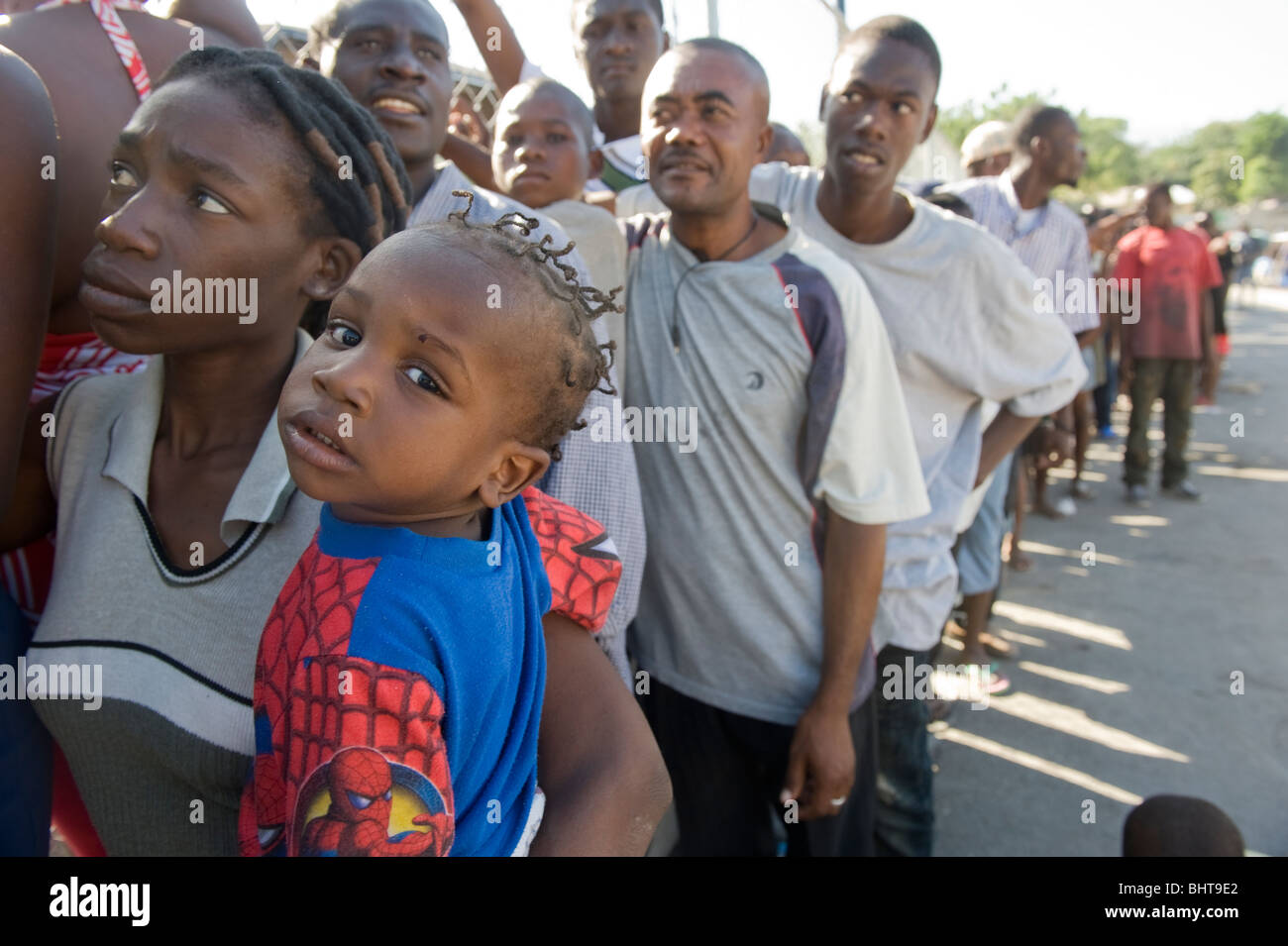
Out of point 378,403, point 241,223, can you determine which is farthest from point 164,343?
point 378,403

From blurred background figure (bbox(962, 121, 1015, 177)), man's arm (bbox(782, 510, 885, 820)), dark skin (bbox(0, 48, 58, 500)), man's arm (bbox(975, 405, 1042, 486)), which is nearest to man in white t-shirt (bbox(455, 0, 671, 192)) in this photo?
man's arm (bbox(975, 405, 1042, 486))

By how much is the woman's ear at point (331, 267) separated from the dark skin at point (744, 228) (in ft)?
2.71

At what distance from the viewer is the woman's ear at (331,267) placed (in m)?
1.36

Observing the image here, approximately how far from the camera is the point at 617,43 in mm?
3346

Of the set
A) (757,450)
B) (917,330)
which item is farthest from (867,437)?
(917,330)

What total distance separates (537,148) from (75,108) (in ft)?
4.24

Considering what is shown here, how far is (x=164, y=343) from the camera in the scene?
4.07ft

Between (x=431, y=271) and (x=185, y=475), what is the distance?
57 cm

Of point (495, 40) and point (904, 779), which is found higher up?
point (495, 40)

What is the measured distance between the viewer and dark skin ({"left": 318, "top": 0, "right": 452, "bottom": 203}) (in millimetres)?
1933

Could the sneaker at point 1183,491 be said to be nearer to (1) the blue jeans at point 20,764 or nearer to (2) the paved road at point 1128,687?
(2) the paved road at point 1128,687

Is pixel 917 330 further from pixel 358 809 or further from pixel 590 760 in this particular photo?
pixel 358 809

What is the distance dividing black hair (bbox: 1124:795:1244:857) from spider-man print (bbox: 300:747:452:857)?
1.80 metres
